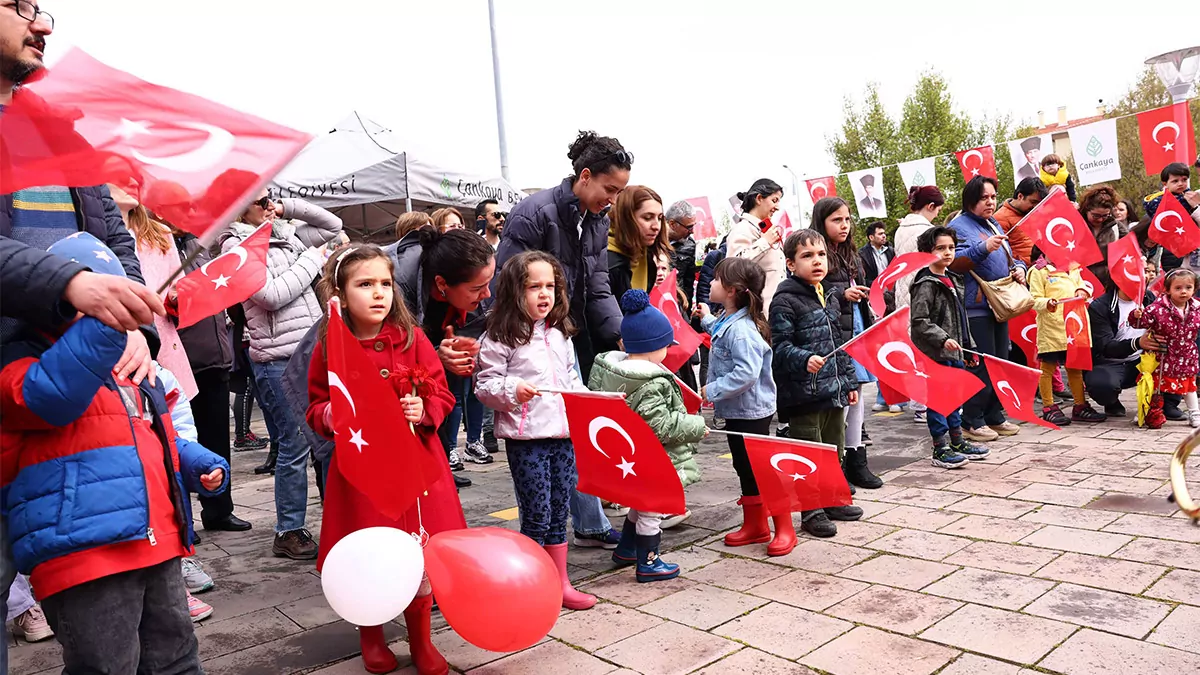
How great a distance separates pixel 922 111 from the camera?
1462 inches

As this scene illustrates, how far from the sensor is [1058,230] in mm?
7086

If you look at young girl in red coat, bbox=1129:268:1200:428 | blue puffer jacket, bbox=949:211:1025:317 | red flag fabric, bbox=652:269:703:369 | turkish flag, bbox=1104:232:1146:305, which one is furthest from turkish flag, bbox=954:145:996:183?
red flag fabric, bbox=652:269:703:369

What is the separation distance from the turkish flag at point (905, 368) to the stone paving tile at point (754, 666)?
83.7 inches

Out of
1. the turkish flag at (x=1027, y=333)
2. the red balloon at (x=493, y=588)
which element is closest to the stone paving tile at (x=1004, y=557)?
the red balloon at (x=493, y=588)

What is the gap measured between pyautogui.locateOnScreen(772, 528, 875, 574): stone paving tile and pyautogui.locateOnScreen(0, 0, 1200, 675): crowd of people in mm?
113

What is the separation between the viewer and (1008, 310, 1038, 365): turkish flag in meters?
7.62

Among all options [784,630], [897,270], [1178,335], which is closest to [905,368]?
[897,270]

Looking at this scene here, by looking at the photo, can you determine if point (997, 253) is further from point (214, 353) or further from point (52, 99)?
point (52, 99)

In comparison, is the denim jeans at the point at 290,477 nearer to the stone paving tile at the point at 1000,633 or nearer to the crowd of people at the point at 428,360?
the crowd of people at the point at 428,360

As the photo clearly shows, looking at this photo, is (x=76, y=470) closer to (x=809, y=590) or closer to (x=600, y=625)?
(x=600, y=625)

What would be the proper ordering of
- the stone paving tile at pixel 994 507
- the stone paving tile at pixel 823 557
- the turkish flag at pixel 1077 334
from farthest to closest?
the turkish flag at pixel 1077 334 → the stone paving tile at pixel 994 507 → the stone paving tile at pixel 823 557

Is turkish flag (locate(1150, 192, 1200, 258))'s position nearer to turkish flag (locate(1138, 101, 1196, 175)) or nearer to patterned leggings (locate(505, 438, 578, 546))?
turkish flag (locate(1138, 101, 1196, 175))

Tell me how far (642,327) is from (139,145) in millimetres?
2361

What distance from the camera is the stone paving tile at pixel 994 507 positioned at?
4.67m
